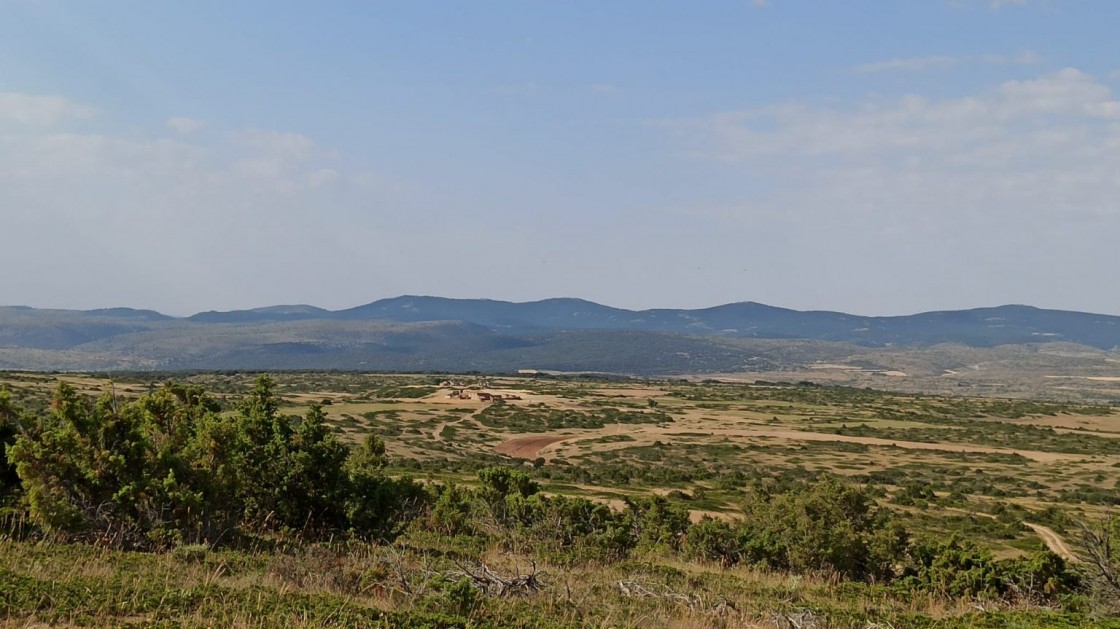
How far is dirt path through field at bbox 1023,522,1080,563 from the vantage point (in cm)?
2687

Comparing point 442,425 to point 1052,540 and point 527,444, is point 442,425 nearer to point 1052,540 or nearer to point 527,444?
point 527,444

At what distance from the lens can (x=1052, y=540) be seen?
2995cm

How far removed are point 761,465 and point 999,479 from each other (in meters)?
16.8

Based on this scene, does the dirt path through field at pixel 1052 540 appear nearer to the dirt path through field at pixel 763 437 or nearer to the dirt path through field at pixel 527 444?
the dirt path through field at pixel 763 437

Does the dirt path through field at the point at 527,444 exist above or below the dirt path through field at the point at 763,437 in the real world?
above

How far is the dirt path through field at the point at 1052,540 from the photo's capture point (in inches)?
1058

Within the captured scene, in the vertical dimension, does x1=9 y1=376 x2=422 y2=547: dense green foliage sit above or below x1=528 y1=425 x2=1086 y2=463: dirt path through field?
above

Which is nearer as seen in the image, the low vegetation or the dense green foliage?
the low vegetation

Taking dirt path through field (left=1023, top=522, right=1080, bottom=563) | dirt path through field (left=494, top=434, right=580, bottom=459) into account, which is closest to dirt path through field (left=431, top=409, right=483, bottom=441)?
dirt path through field (left=494, top=434, right=580, bottom=459)

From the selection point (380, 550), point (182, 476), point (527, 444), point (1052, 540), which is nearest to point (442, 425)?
point (527, 444)

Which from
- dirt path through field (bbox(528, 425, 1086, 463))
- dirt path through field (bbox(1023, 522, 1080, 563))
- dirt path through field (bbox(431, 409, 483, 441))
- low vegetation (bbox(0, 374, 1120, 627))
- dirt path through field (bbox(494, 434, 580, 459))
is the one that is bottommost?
dirt path through field (bbox(528, 425, 1086, 463))

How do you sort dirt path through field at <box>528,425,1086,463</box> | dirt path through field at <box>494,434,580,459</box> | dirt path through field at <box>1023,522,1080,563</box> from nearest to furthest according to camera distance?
dirt path through field at <box>1023,522,1080,563</box> → dirt path through field at <box>494,434,580,459</box> → dirt path through field at <box>528,425,1086,463</box>

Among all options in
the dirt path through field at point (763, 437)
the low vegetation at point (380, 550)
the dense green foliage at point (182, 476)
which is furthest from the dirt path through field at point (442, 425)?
the dense green foliage at point (182, 476)

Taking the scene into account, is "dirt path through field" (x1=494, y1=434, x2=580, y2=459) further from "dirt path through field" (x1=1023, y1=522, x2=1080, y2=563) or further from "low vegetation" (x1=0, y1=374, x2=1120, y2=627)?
"dirt path through field" (x1=1023, y1=522, x2=1080, y2=563)
